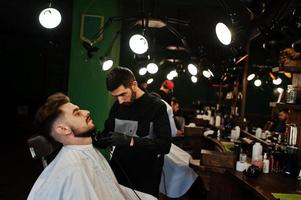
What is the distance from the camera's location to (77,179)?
68.0 inches

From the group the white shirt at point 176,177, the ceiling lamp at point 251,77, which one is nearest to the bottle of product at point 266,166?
the white shirt at point 176,177

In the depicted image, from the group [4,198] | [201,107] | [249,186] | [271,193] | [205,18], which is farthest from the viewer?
[201,107]

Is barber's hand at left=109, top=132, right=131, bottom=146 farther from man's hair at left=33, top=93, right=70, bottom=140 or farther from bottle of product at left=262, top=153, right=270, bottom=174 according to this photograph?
bottle of product at left=262, top=153, right=270, bottom=174

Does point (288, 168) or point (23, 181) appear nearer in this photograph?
point (288, 168)

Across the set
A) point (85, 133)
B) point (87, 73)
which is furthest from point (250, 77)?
point (85, 133)

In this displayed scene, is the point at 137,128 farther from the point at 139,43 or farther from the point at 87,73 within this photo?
the point at 87,73

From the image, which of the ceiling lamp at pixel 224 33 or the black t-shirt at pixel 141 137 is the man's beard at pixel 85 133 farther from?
the ceiling lamp at pixel 224 33

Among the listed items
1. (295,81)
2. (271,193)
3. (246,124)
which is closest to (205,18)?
(246,124)

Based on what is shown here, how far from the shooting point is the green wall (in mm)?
5441

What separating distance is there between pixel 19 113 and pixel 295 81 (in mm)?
10246

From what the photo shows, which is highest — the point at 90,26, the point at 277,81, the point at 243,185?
the point at 90,26

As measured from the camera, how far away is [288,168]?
9.37 feet

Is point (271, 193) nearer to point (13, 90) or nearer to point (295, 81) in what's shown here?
point (295, 81)

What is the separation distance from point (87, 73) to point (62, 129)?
365 centimetres
